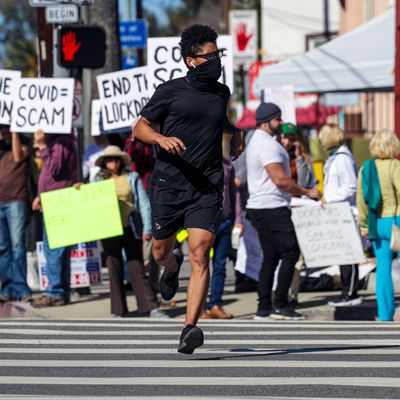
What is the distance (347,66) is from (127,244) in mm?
6558

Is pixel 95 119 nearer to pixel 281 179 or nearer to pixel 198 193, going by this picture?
pixel 281 179

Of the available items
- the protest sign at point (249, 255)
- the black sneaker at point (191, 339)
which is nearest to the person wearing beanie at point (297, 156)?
the protest sign at point (249, 255)

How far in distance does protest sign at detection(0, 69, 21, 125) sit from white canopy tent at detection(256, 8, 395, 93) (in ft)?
17.0

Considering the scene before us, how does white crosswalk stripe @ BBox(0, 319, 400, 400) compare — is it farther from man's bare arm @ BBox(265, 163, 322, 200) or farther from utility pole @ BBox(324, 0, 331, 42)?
utility pole @ BBox(324, 0, 331, 42)

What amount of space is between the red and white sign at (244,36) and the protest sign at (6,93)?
742 inches

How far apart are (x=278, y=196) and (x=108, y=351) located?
3.76 metres

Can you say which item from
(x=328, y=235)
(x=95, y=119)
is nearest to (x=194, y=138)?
(x=328, y=235)

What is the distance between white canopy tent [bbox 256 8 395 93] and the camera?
1842cm

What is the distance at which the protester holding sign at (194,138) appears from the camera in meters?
8.80

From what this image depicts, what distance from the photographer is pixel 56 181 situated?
548 inches

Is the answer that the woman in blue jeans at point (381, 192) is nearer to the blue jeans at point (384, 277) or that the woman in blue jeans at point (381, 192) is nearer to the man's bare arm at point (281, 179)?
the blue jeans at point (384, 277)

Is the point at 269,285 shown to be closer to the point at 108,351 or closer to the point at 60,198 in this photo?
the point at 60,198

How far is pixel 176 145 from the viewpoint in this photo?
845 centimetres

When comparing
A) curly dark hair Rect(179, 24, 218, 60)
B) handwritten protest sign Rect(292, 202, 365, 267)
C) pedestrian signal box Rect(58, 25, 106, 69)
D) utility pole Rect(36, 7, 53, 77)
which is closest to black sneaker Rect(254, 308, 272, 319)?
handwritten protest sign Rect(292, 202, 365, 267)
